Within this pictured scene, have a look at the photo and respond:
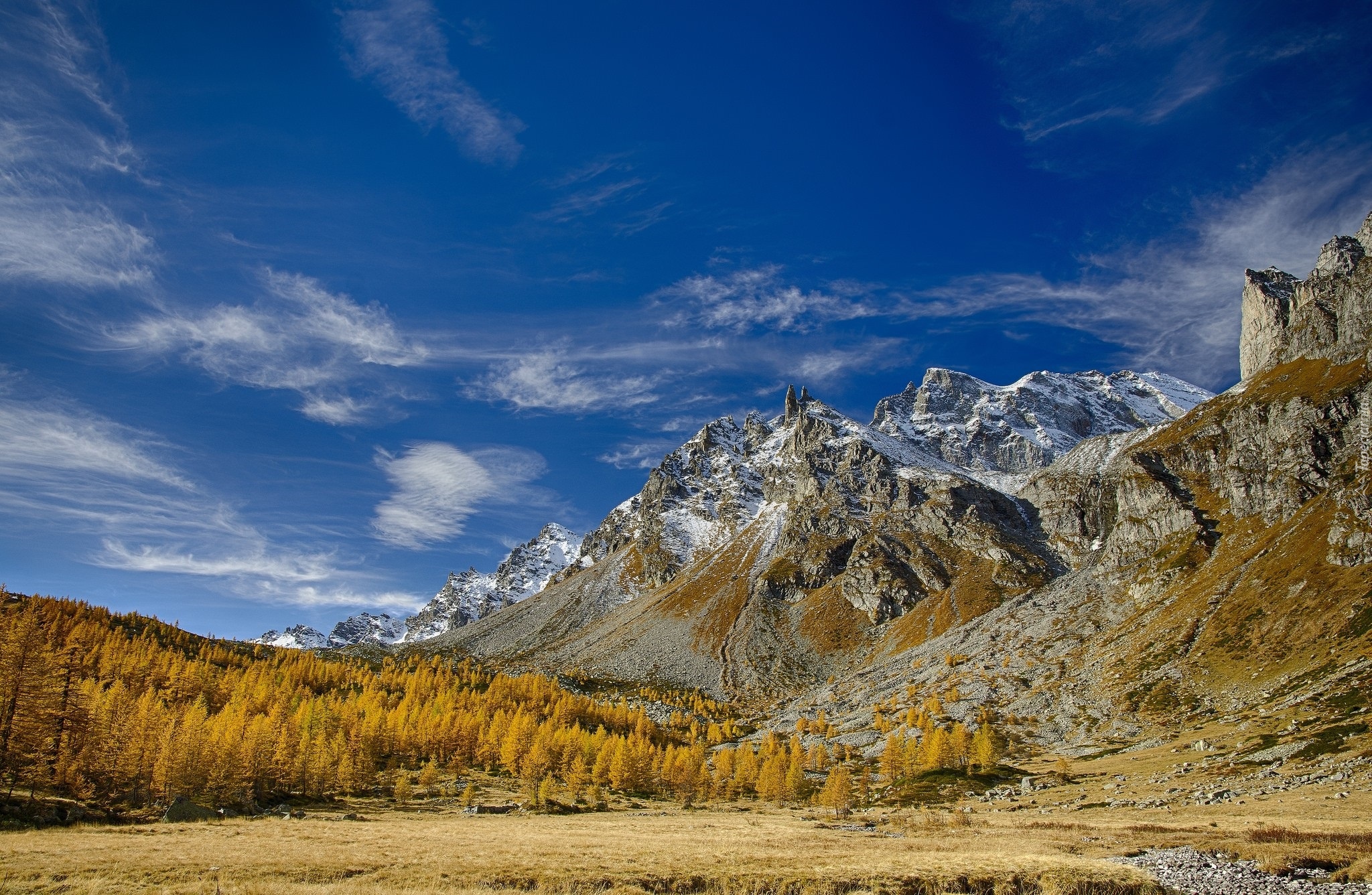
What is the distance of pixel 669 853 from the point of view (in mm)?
38500

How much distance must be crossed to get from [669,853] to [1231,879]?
91.6 feet

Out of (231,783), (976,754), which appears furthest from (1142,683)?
(231,783)

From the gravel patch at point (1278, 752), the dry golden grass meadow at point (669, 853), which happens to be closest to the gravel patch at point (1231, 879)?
the dry golden grass meadow at point (669, 853)

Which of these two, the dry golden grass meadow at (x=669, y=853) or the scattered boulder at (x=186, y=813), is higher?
the dry golden grass meadow at (x=669, y=853)

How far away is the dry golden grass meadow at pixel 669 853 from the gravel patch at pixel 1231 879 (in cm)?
111

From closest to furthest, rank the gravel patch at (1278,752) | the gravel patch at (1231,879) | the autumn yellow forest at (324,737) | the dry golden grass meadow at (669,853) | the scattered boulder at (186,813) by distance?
the gravel patch at (1231,879)
the dry golden grass meadow at (669,853)
the scattered boulder at (186,813)
the autumn yellow forest at (324,737)
the gravel patch at (1278,752)

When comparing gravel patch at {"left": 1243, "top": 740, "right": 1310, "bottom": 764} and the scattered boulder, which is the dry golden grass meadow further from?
gravel patch at {"left": 1243, "top": 740, "right": 1310, "bottom": 764}

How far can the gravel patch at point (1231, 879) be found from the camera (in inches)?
1051

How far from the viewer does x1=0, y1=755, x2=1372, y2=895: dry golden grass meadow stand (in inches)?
1081

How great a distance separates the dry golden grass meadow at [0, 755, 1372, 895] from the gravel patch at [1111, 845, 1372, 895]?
1.11m

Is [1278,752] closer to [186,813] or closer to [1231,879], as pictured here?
[1231,879]

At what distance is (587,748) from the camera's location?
386ft

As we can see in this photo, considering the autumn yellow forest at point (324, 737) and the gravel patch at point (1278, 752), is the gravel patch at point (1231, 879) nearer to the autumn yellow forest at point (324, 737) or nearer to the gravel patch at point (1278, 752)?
the gravel patch at point (1278, 752)

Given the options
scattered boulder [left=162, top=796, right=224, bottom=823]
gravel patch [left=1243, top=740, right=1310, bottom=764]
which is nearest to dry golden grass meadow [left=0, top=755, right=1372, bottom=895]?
scattered boulder [left=162, top=796, right=224, bottom=823]
